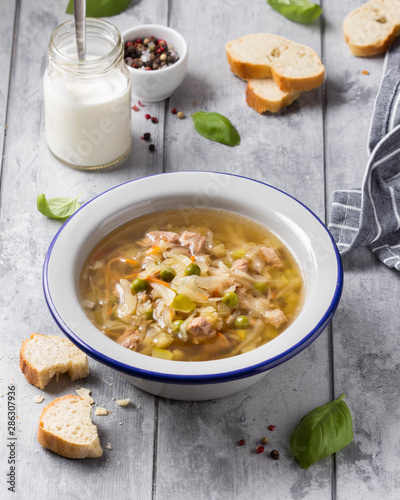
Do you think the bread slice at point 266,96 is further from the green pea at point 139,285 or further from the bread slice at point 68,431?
the bread slice at point 68,431

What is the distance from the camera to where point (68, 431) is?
3303mm

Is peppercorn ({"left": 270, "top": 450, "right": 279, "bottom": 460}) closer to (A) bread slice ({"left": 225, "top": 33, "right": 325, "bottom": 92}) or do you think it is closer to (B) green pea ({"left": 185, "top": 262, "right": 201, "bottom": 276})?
(B) green pea ({"left": 185, "top": 262, "right": 201, "bottom": 276})

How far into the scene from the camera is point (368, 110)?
497 cm

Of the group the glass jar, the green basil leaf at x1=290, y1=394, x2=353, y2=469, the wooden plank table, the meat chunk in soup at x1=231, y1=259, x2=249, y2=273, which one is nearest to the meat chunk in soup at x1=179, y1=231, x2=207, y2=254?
the meat chunk in soup at x1=231, y1=259, x2=249, y2=273

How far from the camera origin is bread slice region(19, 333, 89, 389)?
11.5ft

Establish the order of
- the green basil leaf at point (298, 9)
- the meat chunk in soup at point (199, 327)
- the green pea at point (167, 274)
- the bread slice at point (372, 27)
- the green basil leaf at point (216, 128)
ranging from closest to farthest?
the meat chunk in soup at point (199, 327), the green pea at point (167, 274), the green basil leaf at point (216, 128), the bread slice at point (372, 27), the green basil leaf at point (298, 9)

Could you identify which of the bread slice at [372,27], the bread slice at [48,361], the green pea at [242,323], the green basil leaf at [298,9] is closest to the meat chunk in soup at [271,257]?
the green pea at [242,323]

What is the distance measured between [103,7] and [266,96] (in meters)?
1.41

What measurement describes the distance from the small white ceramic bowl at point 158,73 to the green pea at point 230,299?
1.95 metres

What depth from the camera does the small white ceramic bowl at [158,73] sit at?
15.5 feet

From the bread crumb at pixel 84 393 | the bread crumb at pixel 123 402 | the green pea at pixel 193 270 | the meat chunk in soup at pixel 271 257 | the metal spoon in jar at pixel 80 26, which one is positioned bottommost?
the bread crumb at pixel 84 393

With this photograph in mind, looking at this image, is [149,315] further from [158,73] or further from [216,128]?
[158,73]

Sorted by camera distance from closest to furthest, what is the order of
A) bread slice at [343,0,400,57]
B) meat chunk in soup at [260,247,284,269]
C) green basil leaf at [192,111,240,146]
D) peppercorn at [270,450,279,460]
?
peppercorn at [270,450,279,460] → meat chunk in soup at [260,247,284,269] → green basil leaf at [192,111,240,146] → bread slice at [343,0,400,57]

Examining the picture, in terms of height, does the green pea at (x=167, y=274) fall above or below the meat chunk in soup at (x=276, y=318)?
above
